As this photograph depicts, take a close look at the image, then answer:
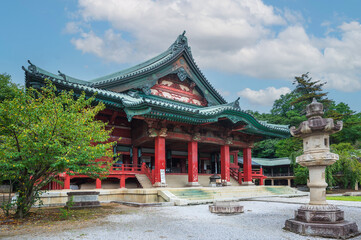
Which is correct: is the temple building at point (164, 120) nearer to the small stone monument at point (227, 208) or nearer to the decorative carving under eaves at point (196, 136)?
the decorative carving under eaves at point (196, 136)

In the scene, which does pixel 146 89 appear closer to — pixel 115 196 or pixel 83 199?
pixel 115 196

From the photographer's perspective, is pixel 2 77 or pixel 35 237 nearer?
pixel 35 237

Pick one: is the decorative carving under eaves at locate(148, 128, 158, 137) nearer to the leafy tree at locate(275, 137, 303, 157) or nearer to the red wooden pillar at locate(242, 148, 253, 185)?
the red wooden pillar at locate(242, 148, 253, 185)

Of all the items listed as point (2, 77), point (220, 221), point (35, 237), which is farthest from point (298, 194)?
point (2, 77)

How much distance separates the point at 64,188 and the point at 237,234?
10.8 metres

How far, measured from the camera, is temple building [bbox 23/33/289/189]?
600 inches

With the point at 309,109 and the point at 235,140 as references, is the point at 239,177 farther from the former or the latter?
the point at 309,109

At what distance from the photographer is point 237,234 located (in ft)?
20.9

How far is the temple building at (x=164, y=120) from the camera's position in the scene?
600 inches

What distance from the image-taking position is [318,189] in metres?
7.22

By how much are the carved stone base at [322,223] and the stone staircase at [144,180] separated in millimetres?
10760

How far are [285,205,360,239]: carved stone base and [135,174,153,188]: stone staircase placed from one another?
1076cm

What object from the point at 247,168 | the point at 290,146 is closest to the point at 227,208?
the point at 247,168

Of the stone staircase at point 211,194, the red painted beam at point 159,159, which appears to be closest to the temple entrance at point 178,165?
the red painted beam at point 159,159
